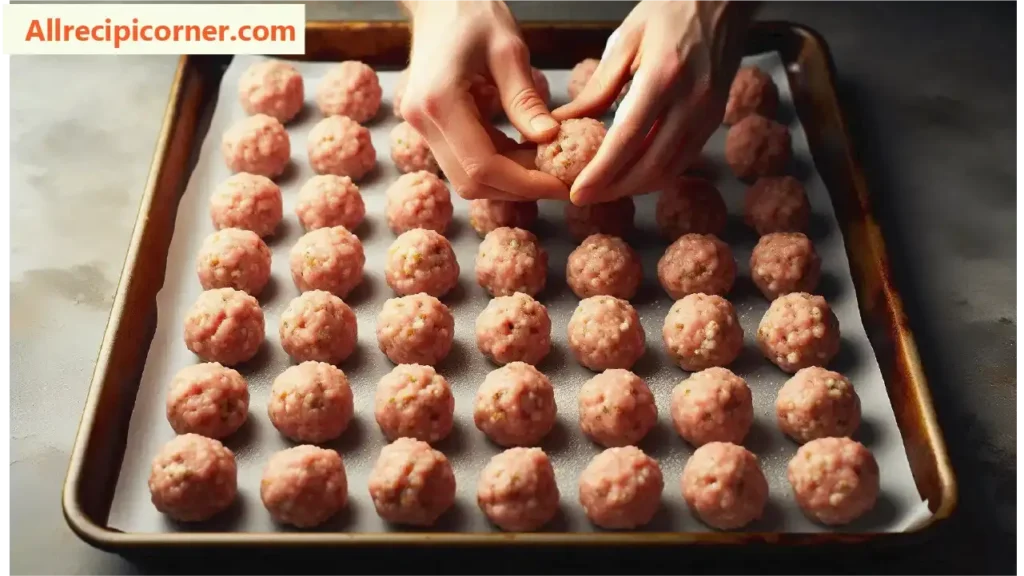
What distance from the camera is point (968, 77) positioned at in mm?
3143

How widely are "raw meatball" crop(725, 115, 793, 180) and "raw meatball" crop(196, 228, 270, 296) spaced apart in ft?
4.20

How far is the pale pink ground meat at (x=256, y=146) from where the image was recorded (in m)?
2.74

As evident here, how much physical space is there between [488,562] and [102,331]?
3.70 ft

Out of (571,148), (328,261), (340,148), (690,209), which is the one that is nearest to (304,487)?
(328,261)

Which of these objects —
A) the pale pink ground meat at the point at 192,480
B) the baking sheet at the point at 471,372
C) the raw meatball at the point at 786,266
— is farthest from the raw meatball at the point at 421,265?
the raw meatball at the point at 786,266

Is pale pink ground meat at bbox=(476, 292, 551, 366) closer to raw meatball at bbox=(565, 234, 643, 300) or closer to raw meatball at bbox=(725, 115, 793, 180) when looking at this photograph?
→ raw meatball at bbox=(565, 234, 643, 300)

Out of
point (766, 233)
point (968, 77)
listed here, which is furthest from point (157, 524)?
point (968, 77)

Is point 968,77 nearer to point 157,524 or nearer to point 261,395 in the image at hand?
point 261,395

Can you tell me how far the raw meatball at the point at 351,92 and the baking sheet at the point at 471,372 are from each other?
0.30 feet

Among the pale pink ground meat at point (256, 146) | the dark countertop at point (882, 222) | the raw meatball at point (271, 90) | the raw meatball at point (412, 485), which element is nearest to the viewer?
the raw meatball at point (412, 485)

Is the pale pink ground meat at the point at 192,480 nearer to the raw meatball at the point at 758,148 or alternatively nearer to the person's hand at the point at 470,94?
the person's hand at the point at 470,94

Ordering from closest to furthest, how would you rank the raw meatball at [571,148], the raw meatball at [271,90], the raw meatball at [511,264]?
the raw meatball at [571,148]
the raw meatball at [511,264]
the raw meatball at [271,90]

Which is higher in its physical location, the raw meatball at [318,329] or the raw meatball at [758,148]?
the raw meatball at [758,148]

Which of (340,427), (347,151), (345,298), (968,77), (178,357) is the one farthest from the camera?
(968,77)
